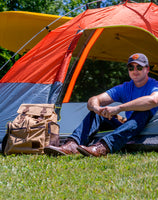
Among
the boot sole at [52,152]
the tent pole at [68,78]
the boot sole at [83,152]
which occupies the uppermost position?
the tent pole at [68,78]

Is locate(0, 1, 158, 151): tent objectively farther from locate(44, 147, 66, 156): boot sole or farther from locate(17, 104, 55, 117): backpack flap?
locate(44, 147, 66, 156): boot sole

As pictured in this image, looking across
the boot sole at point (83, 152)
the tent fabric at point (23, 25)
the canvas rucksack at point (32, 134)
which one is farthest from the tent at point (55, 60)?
the tent fabric at point (23, 25)

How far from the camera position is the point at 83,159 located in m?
3.01

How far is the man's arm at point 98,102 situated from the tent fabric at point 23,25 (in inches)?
100

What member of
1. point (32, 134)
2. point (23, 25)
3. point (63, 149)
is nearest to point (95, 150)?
point (63, 149)

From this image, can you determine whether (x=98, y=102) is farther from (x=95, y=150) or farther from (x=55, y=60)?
(x=55, y=60)

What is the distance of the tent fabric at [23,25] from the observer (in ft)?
20.1

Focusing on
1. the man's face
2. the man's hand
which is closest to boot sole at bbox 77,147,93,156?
the man's hand

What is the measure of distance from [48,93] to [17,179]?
175cm

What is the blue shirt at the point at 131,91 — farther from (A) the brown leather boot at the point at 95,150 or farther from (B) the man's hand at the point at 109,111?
(A) the brown leather boot at the point at 95,150

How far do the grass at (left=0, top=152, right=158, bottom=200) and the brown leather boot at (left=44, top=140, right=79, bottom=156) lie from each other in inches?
2.9

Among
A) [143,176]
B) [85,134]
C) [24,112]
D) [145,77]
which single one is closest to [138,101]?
[145,77]

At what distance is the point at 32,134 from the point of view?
3.46 m

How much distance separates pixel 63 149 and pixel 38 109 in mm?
670
